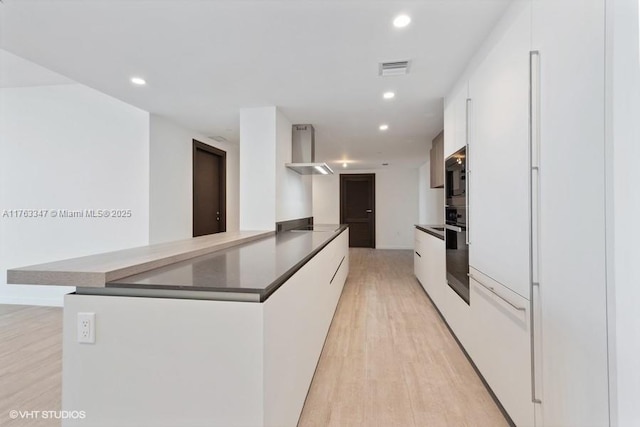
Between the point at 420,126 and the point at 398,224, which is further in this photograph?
the point at 398,224

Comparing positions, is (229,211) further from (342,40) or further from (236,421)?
(236,421)

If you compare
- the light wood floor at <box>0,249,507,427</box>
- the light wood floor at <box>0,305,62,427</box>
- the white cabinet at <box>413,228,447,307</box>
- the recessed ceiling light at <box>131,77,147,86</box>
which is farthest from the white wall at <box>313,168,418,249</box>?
the light wood floor at <box>0,305,62,427</box>

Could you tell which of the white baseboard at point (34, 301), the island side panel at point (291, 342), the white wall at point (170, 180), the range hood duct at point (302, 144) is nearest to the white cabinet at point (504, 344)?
the island side panel at point (291, 342)

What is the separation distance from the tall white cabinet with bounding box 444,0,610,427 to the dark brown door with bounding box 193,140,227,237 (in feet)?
12.8

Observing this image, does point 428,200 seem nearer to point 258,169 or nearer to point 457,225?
point 457,225

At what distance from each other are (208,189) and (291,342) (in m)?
4.05

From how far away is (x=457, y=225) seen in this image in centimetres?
241

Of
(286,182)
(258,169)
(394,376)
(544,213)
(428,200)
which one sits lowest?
(394,376)

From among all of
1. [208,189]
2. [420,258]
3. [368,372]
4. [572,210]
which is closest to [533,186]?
[572,210]

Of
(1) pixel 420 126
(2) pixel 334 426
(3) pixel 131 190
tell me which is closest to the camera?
(2) pixel 334 426

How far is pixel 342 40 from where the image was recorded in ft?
6.22

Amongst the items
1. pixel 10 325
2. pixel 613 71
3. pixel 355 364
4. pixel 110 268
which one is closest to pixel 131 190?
pixel 10 325

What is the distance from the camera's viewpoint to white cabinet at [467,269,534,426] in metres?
1.36

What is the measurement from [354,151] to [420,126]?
6.32 ft
